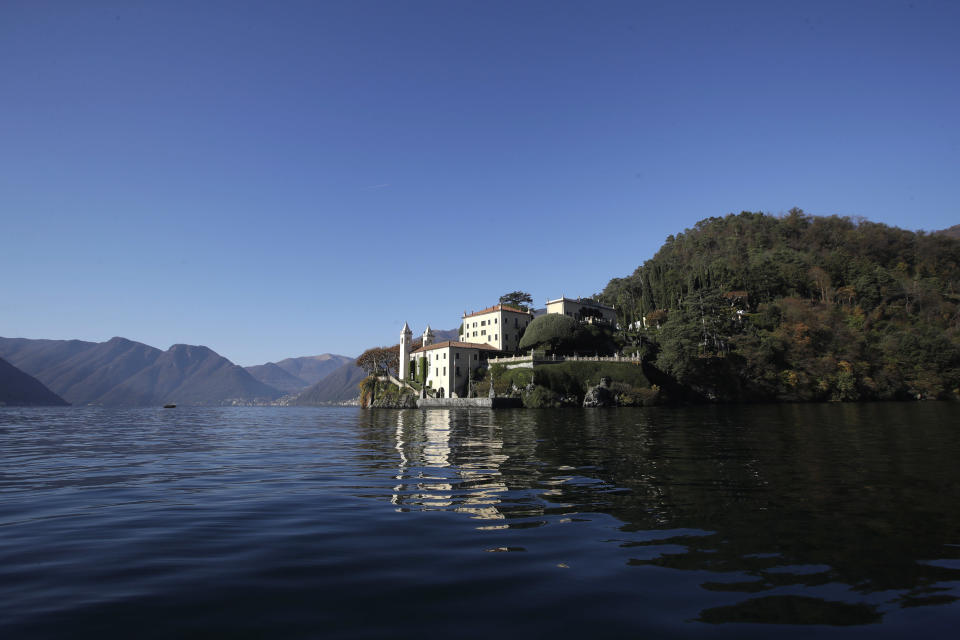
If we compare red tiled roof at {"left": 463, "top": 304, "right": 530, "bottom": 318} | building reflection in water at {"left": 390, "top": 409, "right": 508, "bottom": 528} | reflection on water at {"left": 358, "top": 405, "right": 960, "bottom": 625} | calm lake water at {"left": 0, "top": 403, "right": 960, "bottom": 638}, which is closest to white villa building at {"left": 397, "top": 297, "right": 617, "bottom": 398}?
red tiled roof at {"left": 463, "top": 304, "right": 530, "bottom": 318}

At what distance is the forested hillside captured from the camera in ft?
239

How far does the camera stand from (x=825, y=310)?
82.1m

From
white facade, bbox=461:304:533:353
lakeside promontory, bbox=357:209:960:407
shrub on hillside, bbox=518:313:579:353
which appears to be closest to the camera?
lakeside promontory, bbox=357:209:960:407

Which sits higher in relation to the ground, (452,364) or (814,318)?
(814,318)

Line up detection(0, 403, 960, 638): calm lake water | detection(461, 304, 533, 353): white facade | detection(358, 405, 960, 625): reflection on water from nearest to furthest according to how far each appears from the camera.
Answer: detection(0, 403, 960, 638): calm lake water → detection(358, 405, 960, 625): reflection on water → detection(461, 304, 533, 353): white facade

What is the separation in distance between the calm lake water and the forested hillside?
62092mm

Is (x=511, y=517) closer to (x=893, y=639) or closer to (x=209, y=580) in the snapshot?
(x=209, y=580)

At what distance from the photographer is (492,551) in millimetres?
7160

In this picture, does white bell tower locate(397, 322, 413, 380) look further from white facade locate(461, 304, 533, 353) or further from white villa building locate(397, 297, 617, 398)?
white facade locate(461, 304, 533, 353)

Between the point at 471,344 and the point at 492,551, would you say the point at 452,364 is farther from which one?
the point at 492,551

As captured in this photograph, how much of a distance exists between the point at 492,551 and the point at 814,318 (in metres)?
91.0

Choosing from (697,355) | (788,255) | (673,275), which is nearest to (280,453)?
(697,355)

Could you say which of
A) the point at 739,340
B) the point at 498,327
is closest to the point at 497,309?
the point at 498,327

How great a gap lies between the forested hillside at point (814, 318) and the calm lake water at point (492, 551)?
204ft
